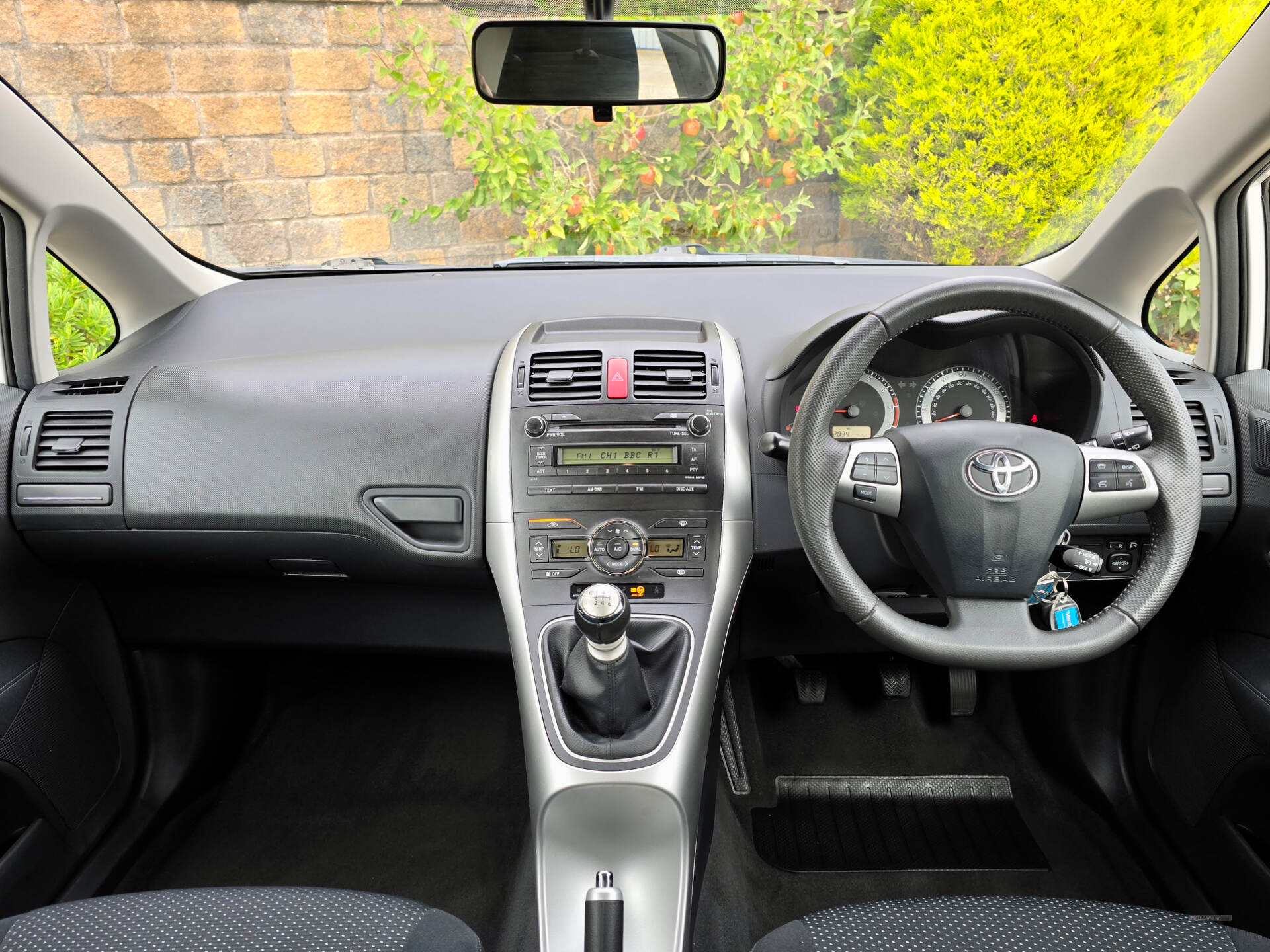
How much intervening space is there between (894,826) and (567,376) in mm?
1358

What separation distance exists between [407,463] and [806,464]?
0.79 meters

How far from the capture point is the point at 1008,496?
1.21m

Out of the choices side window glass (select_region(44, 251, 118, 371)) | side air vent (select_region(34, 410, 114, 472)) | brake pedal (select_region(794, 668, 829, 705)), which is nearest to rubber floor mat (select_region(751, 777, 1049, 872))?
brake pedal (select_region(794, 668, 829, 705))

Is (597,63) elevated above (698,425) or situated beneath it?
elevated above

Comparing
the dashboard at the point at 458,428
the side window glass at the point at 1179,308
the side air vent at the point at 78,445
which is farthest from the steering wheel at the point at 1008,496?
the side air vent at the point at 78,445

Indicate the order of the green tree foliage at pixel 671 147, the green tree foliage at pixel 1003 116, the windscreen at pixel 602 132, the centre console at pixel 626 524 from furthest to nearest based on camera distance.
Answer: the green tree foliage at pixel 671 147 < the windscreen at pixel 602 132 < the green tree foliage at pixel 1003 116 < the centre console at pixel 626 524

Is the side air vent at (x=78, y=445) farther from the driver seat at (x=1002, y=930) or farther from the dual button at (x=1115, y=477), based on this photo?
the dual button at (x=1115, y=477)

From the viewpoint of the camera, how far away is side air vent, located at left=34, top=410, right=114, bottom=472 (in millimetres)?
1697

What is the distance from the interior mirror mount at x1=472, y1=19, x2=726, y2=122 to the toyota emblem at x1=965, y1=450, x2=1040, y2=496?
3.31 ft

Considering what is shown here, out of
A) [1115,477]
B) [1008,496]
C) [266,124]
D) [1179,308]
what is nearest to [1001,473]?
[1008,496]

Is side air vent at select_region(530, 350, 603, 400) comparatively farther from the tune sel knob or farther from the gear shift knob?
the gear shift knob

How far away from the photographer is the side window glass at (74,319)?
1890 mm

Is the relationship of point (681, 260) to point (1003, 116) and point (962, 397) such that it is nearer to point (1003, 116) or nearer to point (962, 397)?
point (962, 397)

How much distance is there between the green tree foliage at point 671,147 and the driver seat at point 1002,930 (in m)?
1.58
